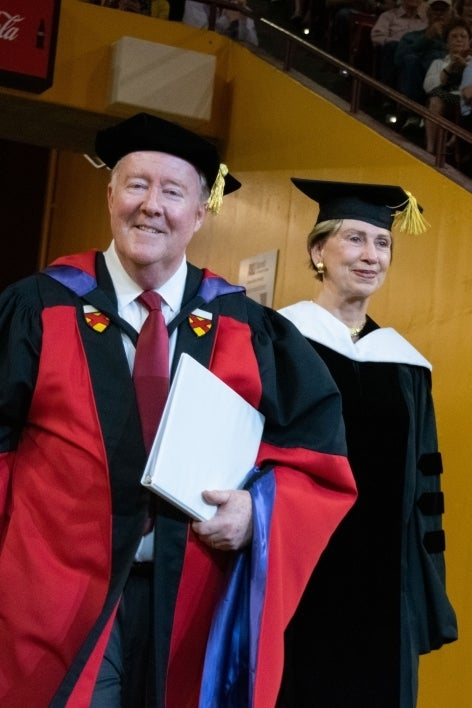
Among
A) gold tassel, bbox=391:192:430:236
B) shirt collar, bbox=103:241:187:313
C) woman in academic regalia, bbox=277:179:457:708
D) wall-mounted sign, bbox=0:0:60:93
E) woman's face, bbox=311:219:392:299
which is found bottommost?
woman in academic regalia, bbox=277:179:457:708

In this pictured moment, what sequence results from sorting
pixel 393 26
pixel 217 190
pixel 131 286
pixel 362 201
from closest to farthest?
1. pixel 131 286
2. pixel 217 190
3. pixel 362 201
4. pixel 393 26

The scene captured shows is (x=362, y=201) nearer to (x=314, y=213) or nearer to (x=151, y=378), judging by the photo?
(x=151, y=378)

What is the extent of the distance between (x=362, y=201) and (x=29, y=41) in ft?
16.0

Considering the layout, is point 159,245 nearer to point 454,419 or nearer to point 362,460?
point 362,460

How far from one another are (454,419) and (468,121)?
234 cm

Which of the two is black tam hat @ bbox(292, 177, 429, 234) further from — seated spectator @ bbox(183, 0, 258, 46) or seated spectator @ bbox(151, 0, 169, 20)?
seated spectator @ bbox(151, 0, 169, 20)

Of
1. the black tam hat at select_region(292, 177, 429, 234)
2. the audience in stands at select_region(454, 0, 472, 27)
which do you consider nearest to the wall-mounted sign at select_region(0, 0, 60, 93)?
the audience in stands at select_region(454, 0, 472, 27)

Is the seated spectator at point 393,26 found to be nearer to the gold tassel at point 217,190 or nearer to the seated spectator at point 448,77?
the seated spectator at point 448,77

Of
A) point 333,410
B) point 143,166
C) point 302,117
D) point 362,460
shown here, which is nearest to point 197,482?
point 333,410

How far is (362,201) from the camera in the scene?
470 cm

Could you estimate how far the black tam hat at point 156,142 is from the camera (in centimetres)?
312

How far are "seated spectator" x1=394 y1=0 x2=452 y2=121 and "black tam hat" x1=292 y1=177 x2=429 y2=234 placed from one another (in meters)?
3.55

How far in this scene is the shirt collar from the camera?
121 inches

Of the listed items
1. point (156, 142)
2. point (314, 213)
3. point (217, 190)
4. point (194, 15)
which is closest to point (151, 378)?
point (156, 142)
